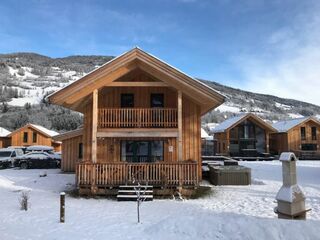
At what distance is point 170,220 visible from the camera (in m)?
9.20

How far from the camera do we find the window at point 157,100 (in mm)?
19016

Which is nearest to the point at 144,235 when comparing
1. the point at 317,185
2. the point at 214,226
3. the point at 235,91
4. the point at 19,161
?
the point at 214,226

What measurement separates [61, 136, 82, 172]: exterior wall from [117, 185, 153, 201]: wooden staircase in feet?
38.8

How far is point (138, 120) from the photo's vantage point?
1717cm

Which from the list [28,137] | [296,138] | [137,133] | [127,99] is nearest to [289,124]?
[296,138]

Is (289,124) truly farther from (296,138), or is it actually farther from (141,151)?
(141,151)

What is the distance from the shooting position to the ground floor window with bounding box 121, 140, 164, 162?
1852cm

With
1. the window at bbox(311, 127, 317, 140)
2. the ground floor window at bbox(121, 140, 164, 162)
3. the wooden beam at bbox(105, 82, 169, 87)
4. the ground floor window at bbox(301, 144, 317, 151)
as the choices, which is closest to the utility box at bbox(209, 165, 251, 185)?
the ground floor window at bbox(121, 140, 164, 162)

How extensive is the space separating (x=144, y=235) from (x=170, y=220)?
85 centimetres

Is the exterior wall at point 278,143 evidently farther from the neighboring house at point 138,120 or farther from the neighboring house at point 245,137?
the neighboring house at point 138,120

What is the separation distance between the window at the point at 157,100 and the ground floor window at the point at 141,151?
2.15 m

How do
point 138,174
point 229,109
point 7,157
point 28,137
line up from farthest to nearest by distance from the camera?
point 229,109 → point 28,137 → point 7,157 → point 138,174

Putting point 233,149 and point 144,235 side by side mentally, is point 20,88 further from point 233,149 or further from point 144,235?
point 144,235

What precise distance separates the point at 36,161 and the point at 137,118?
17033 millimetres
